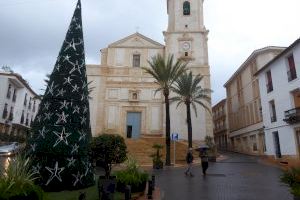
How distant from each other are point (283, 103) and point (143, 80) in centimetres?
1907

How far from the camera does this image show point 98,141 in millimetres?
9398

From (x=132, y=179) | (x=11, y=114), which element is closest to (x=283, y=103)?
(x=132, y=179)

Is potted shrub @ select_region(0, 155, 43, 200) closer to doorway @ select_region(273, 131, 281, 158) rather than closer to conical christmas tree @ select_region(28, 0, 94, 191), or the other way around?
conical christmas tree @ select_region(28, 0, 94, 191)

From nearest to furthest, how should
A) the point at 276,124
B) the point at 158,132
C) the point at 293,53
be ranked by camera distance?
1. the point at 293,53
2. the point at 276,124
3. the point at 158,132

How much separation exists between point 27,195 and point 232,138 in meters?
40.6

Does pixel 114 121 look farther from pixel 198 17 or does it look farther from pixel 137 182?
pixel 137 182

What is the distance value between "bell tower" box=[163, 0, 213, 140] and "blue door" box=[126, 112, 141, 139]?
4.42 metres

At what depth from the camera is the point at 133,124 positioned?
119ft

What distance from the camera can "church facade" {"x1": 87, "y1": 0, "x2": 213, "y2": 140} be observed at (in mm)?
35375

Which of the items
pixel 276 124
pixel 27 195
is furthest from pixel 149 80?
pixel 27 195

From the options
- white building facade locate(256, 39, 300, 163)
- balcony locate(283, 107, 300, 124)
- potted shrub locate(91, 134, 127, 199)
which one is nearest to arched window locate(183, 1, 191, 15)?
white building facade locate(256, 39, 300, 163)

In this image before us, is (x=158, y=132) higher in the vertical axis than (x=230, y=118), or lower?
lower

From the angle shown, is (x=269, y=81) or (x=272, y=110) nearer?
(x=272, y=110)

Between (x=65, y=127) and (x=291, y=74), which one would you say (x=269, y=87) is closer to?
(x=291, y=74)
